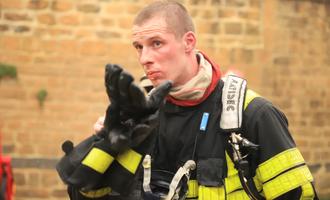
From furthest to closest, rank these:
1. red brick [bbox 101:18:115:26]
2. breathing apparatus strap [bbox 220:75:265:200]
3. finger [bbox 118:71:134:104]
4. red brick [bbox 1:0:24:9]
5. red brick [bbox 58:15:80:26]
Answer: red brick [bbox 101:18:115:26]
red brick [bbox 58:15:80:26]
red brick [bbox 1:0:24:9]
breathing apparatus strap [bbox 220:75:265:200]
finger [bbox 118:71:134:104]

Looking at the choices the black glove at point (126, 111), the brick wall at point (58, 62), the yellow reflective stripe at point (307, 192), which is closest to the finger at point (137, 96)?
the black glove at point (126, 111)

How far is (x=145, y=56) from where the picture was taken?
2.51 metres

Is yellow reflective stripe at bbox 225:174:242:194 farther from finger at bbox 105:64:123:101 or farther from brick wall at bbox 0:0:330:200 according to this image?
brick wall at bbox 0:0:330:200

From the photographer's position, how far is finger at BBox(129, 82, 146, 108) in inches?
81.5

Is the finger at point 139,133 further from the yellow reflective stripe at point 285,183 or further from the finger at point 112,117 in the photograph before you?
the yellow reflective stripe at point 285,183

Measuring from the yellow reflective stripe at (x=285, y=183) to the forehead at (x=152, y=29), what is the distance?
71cm

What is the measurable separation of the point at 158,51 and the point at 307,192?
0.79 meters

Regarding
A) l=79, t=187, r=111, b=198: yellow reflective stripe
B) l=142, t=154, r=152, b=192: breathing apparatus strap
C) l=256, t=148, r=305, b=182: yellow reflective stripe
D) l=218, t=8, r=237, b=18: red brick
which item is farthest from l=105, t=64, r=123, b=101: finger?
l=218, t=8, r=237, b=18: red brick

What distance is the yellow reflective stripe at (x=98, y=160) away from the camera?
2156 mm

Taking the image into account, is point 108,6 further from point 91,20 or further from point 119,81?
point 119,81

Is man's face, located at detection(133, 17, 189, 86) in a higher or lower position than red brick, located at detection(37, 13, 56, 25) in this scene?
lower

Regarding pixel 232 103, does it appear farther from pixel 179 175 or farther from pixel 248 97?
Answer: pixel 179 175

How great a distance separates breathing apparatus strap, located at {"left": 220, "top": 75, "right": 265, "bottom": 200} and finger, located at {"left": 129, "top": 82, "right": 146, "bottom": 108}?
44 cm

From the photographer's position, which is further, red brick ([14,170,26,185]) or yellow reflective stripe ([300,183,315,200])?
red brick ([14,170,26,185])
